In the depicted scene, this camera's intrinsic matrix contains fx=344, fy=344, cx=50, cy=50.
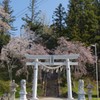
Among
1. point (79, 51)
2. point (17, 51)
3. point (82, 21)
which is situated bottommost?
point (79, 51)

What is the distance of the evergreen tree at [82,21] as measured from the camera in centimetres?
5297

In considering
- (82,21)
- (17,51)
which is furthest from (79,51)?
(17,51)

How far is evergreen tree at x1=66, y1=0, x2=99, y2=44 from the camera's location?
52969 millimetres

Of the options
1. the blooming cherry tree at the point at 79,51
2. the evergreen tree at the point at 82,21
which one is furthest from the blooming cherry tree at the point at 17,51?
the evergreen tree at the point at 82,21

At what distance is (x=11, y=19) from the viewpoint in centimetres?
6309

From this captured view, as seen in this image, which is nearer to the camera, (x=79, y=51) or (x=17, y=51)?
(x=79, y=51)

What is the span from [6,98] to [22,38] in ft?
82.1

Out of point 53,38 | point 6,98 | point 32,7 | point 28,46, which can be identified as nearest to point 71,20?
point 53,38

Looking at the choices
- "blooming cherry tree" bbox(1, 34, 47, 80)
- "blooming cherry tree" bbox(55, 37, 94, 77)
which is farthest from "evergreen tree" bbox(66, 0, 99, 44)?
"blooming cherry tree" bbox(1, 34, 47, 80)

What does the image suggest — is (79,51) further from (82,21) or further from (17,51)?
(17,51)

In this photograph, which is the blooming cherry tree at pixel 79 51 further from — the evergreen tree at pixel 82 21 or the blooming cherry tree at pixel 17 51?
the blooming cherry tree at pixel 17 51

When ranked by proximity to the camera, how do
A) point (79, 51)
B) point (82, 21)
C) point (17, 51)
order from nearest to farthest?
point (79, 51) < point (17, 51) < point (82, 21)

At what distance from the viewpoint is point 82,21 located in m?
55.2

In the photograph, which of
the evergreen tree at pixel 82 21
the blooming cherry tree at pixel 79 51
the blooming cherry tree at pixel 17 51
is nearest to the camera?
the blooming cherry tree at pixel 79 51
